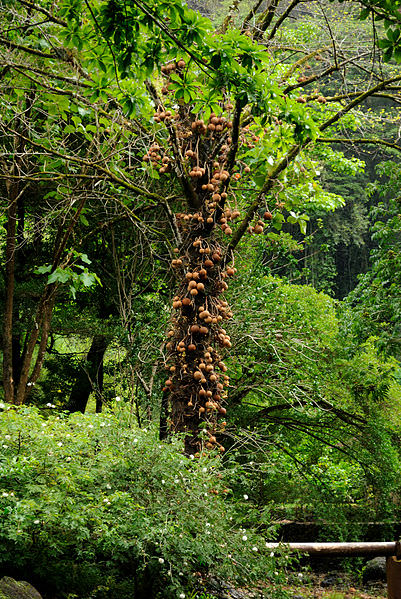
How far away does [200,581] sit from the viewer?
3383mm

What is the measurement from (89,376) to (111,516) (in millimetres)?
5828

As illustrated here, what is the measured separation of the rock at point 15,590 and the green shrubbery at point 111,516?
16cm

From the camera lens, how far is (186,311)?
4.75m

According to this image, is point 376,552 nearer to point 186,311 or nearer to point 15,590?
point 15,590

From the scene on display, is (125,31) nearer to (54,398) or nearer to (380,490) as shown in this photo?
(380,490)

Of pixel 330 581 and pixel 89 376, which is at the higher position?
pixel 89 376

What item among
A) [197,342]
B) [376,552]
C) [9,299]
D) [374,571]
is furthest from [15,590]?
→ [374,571]

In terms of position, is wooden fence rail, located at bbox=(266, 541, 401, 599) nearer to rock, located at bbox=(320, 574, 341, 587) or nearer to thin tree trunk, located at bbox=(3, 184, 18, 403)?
thin tree trunk, located at bbox=(3, 184, 18, 403)

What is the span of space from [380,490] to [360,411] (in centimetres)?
112

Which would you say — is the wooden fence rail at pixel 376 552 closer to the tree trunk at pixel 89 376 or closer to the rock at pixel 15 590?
the rock at pixel 15 590

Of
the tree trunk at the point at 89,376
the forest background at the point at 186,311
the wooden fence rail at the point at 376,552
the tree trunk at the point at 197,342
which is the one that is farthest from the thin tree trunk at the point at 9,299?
the wooden fence rail at the point at 376,552

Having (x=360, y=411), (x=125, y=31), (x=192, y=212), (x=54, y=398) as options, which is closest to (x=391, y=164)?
(x=360, y=411)

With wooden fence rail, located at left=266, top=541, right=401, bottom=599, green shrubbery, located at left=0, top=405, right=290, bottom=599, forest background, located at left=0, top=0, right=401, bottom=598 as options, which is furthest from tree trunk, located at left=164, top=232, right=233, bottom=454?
wooden fence rail, located at left=266, top=541, right=401, bottom=599

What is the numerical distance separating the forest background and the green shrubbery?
0.06ft
